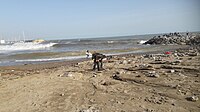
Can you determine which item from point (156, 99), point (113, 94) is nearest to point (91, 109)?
point (113, 94)

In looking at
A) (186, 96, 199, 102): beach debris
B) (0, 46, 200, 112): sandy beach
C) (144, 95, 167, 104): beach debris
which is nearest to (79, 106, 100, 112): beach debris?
(0, 46, 200, 112): sandy beach

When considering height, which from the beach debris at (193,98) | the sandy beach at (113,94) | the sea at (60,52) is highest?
the beach debris at (193,98)

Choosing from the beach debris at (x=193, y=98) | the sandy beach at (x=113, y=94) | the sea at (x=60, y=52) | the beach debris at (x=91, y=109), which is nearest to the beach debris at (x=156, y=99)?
the sandy beach at (x=113, y=94)

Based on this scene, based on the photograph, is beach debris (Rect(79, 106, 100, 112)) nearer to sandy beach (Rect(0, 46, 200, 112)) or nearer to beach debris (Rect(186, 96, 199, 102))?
sandy beach (Rect(0, 46, 200, 112))

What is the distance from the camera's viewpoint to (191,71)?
38.6 feet

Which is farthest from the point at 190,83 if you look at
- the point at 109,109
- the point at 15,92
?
the point at 15,92

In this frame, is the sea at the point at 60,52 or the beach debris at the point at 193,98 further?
the sea at the point at 60,52

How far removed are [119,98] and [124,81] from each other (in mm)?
2710

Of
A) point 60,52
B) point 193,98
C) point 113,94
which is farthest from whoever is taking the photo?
point 60,52

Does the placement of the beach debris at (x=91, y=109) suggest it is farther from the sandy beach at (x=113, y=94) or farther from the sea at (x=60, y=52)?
the sea at (x=60, y=52)

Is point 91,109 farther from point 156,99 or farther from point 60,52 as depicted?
point 60,52

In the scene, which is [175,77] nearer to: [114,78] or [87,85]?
[114,78]

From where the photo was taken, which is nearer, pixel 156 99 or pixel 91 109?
pixel 91 109

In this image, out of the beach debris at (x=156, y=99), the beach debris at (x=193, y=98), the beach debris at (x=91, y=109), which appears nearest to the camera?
the beach debris at (x=91, y=109)
